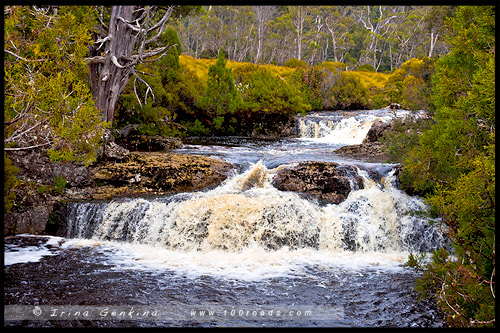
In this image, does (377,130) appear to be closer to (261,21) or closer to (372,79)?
(372,79)

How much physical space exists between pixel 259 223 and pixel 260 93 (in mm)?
14366

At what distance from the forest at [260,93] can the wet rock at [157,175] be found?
3.49ft

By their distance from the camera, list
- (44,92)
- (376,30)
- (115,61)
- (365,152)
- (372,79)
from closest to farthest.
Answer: (44,92) < (115,61) < (365,152) < (372,79) < (376,30)

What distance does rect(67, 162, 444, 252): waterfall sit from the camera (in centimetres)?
977

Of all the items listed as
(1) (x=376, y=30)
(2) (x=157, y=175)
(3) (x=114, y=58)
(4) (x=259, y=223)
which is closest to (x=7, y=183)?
(2) (x=157, y=175)

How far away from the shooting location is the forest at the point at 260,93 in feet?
16.9

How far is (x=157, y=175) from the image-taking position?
12.3 meters

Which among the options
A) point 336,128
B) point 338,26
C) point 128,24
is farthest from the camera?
point 338,26

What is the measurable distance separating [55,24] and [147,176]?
603 centimetres

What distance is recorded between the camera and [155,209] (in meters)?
10.5

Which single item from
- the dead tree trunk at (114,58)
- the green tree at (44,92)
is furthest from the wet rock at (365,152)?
the green tree at (44,92)

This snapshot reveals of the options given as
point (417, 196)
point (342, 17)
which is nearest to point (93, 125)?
point (417, 196)

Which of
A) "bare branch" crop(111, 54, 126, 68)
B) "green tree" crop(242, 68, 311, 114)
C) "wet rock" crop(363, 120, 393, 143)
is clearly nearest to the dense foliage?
"green tree" crop(242, 68, 311, 114)

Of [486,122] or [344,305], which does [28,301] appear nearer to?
[344,305]
